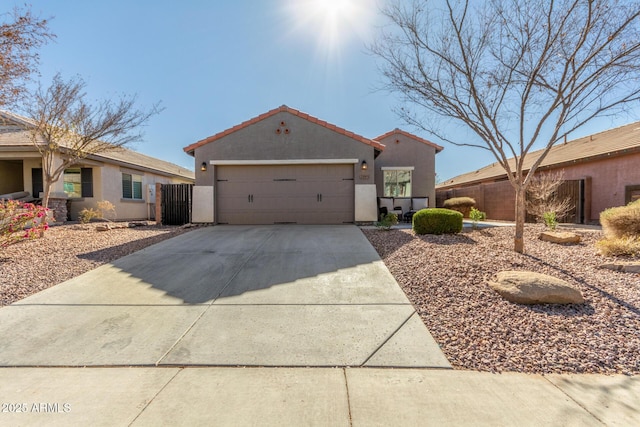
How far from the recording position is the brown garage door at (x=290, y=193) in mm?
10844

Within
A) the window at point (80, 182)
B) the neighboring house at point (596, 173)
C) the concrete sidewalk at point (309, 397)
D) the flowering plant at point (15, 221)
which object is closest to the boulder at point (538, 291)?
the concrete sidewalk at point (309, 397)

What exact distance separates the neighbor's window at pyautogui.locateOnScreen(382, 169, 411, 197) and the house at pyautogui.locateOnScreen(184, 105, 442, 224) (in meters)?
4.49

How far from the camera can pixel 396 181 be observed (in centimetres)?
1517

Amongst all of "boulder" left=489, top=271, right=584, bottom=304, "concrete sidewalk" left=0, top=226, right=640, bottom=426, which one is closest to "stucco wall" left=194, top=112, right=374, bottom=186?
"concrete sidewalk" left=0, top=226, right=640, bottom=426

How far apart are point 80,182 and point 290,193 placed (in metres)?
10.5

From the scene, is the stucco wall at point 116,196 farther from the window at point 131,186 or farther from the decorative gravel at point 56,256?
the decorative gravel at point 56,256

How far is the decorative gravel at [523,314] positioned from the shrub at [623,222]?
60 centimetres

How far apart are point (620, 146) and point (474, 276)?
12.1 m

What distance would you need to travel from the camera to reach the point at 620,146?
11.4 meters

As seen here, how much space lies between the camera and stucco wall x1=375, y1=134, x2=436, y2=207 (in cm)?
1553

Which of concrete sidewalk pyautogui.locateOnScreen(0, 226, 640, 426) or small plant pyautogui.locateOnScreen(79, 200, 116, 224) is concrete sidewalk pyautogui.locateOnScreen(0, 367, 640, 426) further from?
small plant pyautogui.locateOnScreen(79, 200, 116, 224)

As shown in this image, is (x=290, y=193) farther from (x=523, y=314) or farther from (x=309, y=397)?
(x=309, y=397)

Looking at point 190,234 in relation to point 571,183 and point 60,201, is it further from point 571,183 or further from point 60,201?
point 571,183

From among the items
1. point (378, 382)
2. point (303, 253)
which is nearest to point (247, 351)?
point (378, 382)
